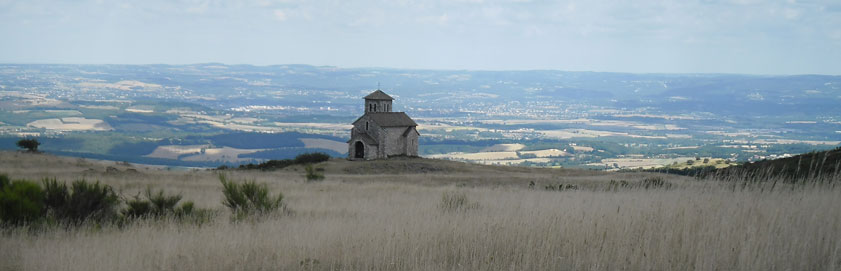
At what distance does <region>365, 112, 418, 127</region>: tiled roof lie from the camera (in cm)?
4991

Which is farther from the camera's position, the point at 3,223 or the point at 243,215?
the point at 243,215

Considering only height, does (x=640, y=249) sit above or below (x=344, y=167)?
above

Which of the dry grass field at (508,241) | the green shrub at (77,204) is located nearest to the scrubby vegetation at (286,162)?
the green shrub at (77,204)

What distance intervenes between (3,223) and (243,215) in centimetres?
293

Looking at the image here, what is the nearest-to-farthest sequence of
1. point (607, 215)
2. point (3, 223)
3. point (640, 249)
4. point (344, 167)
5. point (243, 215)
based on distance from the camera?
point (640, 249)
point (607, 215)
point (3, 223)
point (243, 215)
point (344, 167)

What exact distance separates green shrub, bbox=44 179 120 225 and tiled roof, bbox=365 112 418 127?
3924 centimetres

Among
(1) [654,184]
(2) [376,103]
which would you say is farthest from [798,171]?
(2) [376,103]

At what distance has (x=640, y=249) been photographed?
6184mm

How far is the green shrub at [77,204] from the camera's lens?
10.0m

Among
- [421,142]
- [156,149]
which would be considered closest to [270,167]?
[156,149]

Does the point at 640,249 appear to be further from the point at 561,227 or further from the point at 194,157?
the point at 194,157

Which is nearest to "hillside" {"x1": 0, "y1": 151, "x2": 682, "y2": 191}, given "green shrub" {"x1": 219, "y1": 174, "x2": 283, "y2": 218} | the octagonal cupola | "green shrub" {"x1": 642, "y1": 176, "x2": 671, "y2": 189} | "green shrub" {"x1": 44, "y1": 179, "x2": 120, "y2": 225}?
the octagonal cupola

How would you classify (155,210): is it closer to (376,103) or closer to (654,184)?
(654,184)

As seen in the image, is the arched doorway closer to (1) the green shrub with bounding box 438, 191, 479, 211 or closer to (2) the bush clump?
(1) the green shrub with bounding box 438, 191, 479, 211
